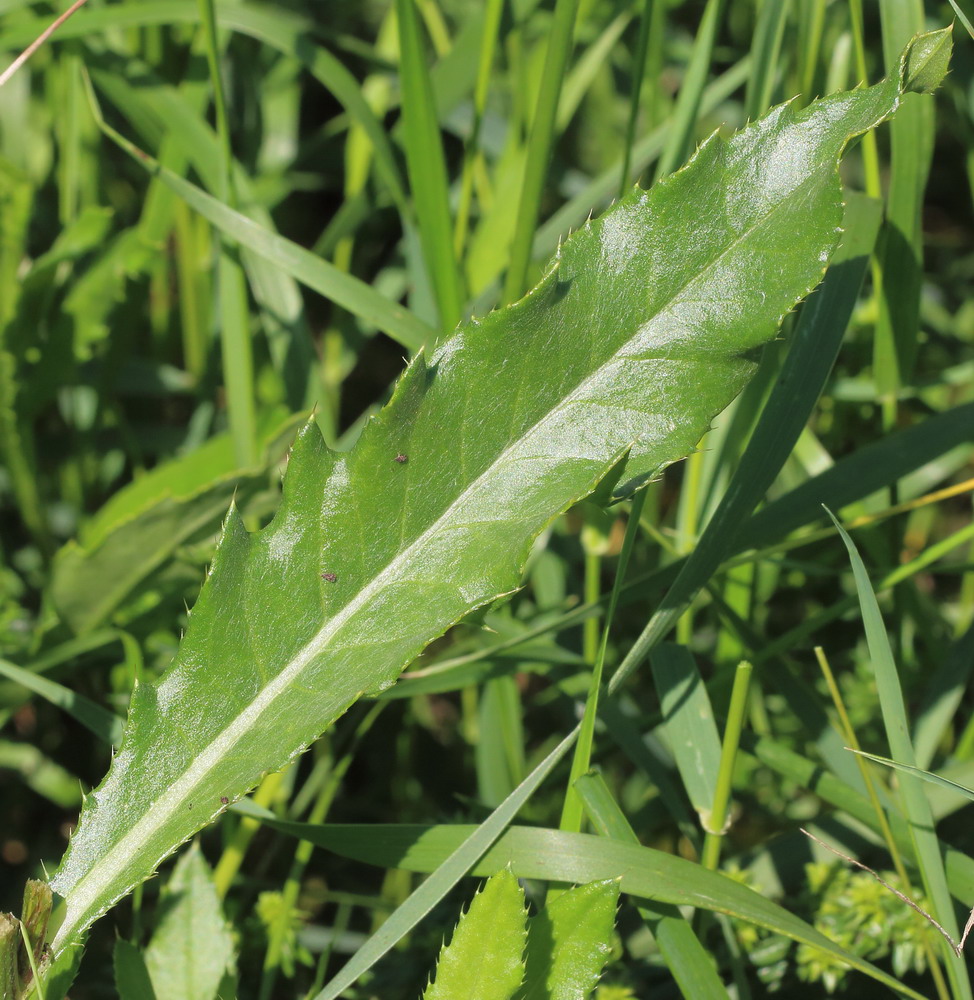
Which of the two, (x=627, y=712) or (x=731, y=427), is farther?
(x=627, y=712)

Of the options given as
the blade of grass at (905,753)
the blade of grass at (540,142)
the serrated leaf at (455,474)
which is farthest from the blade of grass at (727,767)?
the blade of grass at (540,142)

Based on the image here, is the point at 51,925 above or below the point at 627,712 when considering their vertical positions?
above

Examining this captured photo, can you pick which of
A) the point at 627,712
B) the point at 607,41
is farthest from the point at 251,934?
the point at 607,41

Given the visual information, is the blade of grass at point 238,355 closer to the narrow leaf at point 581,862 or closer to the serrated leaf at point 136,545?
the serrated leaf at point 136,545

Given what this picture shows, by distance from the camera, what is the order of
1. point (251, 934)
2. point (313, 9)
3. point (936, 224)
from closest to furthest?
A: point (251, 934) → point (313, 9) → point (936, 224)

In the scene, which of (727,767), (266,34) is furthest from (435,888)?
(266,34)

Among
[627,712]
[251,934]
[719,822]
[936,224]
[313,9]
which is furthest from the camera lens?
[936,224]

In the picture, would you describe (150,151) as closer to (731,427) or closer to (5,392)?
(5,392)
